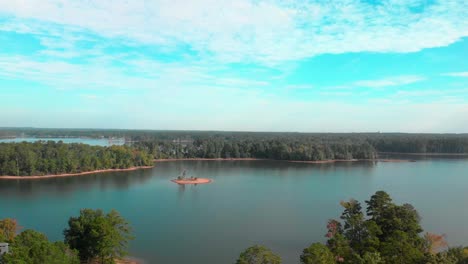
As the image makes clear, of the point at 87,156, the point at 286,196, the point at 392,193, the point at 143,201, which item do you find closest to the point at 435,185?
the point at 392,193

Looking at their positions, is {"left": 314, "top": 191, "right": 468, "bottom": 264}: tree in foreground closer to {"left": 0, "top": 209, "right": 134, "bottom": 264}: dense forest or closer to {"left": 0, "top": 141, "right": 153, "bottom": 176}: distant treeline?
{"left": 0, "top": 209, "right": 134, "bottom": 264}: dense forest

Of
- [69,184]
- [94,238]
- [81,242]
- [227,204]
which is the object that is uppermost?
[94,238]

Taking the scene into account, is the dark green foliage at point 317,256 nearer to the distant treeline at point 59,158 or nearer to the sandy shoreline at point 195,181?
the sandy shoreline at point 195,181

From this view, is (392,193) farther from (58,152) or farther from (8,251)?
(58,152)

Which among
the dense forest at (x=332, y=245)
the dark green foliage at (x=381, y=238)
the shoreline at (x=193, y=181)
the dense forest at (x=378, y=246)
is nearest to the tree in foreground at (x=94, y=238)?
the dense forest at (x=332, y=245)

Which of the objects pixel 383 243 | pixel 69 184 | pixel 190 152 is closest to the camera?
pixel 383 243

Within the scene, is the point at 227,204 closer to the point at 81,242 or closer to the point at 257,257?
the point at 81,242

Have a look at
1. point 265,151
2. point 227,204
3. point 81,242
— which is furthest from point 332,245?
point 265,151
